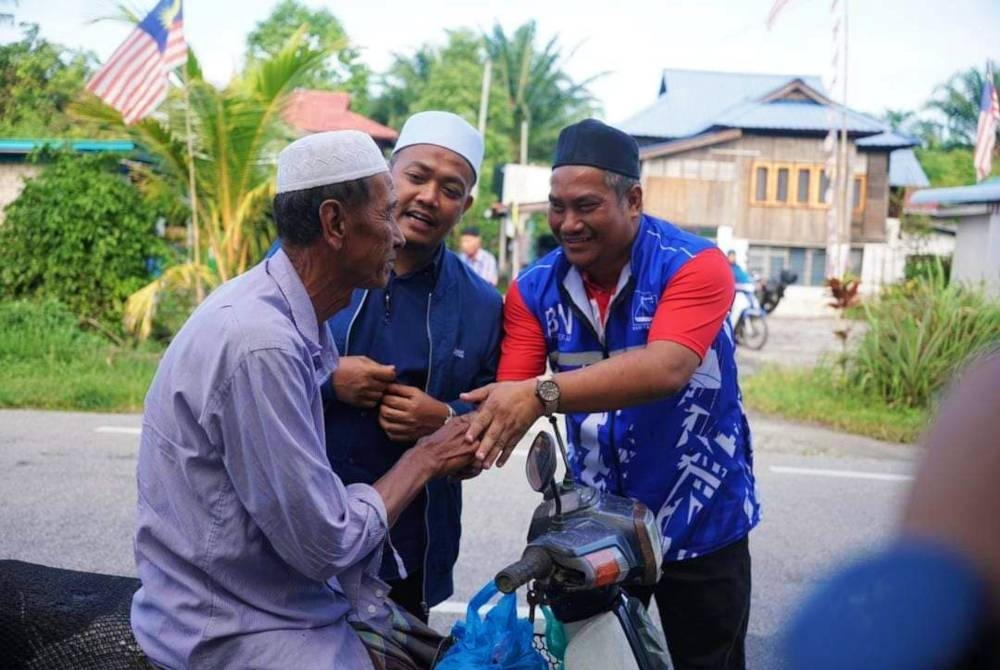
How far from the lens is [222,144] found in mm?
11242

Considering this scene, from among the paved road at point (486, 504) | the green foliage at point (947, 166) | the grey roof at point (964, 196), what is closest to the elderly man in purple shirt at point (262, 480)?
the paved road at point (486, 504)

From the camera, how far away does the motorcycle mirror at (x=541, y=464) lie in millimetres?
1974

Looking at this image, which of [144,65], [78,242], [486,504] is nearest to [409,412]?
[486,504]

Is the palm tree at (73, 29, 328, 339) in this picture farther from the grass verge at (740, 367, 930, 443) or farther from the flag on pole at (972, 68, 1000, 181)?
the flag on pole at (972, 68, 1000, 181)

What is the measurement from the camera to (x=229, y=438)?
1.73 meters

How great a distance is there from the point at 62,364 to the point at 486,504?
612cm

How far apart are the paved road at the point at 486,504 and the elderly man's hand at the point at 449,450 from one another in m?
2.41

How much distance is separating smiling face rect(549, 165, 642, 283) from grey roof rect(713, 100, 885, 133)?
2985 centimetres

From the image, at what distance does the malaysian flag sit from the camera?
397 inches

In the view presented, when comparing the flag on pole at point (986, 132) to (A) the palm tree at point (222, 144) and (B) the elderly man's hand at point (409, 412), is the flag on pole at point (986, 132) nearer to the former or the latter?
(A) the palm tree at point (222, 144)

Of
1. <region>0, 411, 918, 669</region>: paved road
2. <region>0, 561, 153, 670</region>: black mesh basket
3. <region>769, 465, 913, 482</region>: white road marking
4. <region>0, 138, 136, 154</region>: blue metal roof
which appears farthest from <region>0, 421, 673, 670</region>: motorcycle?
<region>0, 138, 136, 154</region>: blue metal roof

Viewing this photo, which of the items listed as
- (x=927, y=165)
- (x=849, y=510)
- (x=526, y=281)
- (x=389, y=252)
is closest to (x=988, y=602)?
(x=389, y=252)

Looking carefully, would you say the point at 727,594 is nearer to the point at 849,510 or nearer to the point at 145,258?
the point at 849,510

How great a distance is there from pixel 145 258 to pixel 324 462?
11.7m
